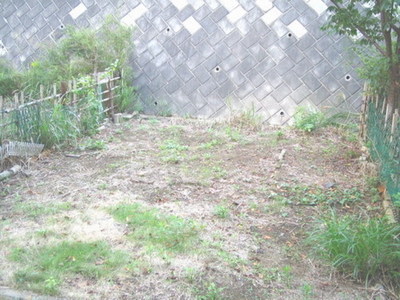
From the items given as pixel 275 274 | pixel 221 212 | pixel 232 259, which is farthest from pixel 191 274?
pixel 221 212

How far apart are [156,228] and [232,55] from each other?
4.81 m

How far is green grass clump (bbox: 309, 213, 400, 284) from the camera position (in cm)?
291

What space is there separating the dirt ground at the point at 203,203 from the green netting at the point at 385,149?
29 centimetres

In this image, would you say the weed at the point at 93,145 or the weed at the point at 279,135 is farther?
the weed at the point at 279,135

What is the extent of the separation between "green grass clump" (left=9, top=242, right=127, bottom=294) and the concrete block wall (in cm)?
487

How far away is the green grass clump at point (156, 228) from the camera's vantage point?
10.7 feet

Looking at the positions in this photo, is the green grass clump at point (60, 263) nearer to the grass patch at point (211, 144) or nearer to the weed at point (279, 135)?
the grass patch at point (211, 144)

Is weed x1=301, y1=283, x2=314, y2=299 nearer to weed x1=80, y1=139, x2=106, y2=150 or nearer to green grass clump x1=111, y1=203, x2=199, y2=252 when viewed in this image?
green grass clump x1=111, y1=203, x2=199, y2=252

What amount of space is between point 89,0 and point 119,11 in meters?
0.66

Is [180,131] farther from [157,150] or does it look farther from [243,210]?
[243,210]

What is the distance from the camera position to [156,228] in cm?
350

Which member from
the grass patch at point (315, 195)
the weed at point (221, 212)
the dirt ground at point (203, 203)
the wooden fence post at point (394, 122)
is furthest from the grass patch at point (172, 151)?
the wooden fence post at point (394, 122)

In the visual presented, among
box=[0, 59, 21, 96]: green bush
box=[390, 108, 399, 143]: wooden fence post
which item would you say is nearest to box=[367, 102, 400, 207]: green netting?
box=[390, 108, 399, 143]: wooden fence post

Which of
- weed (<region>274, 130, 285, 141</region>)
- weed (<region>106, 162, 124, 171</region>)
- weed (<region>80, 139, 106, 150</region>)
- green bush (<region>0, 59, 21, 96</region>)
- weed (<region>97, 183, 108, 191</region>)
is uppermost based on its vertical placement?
green bush (<region>0, 59, 21, 96</region>)
